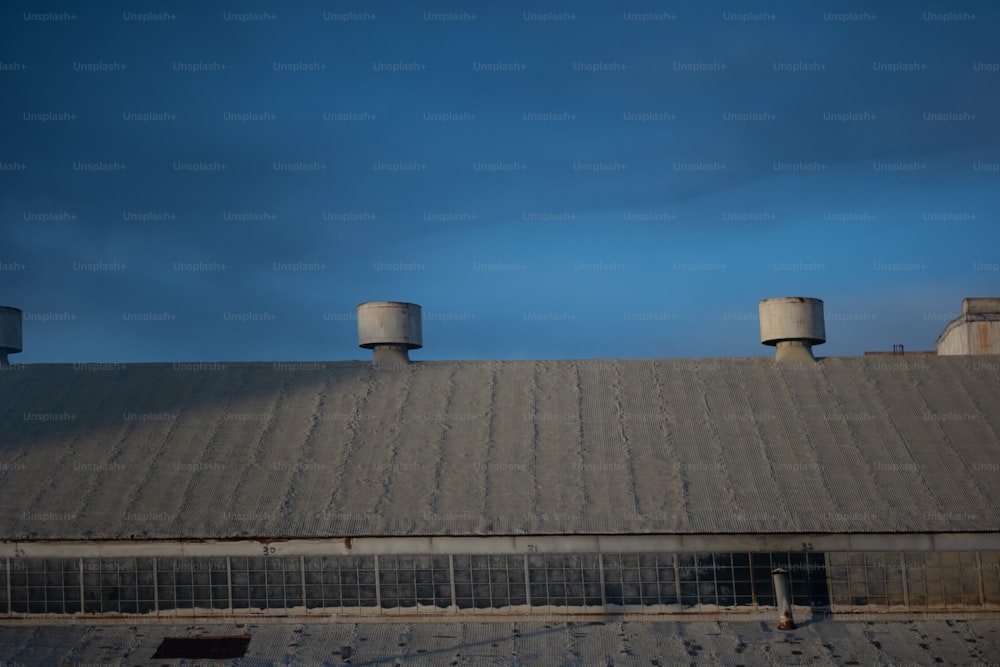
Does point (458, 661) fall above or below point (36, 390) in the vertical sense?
below

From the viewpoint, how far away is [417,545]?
3039cm

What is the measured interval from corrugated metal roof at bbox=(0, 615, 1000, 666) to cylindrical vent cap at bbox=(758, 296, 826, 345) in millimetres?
13003

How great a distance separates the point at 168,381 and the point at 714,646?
21.3 metres

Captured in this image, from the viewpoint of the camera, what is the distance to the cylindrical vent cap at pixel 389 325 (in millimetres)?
40750

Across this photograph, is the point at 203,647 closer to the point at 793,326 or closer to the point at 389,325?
the point at 389,325

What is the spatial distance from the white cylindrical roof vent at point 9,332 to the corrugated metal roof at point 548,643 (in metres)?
15.8

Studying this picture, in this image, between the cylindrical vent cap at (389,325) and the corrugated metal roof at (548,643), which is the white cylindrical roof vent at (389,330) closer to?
the cylindrical vent cap at (389,325)

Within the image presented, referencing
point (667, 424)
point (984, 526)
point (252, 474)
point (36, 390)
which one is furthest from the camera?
point (36, 390)

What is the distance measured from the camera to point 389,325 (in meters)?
40.8

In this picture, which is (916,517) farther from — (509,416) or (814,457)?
(509,416)

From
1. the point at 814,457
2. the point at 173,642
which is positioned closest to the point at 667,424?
the point at 814,457

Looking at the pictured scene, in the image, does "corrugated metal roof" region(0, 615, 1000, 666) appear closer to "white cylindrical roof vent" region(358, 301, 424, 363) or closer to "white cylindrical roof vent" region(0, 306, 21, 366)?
"white cylindrical roof vent" region(358, 301, 424, 363)

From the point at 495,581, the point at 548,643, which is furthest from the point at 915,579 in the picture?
the point at 495,581

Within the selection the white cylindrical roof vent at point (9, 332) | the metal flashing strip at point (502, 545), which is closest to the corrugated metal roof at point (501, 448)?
the metal flashing strip at point (502, 545)
